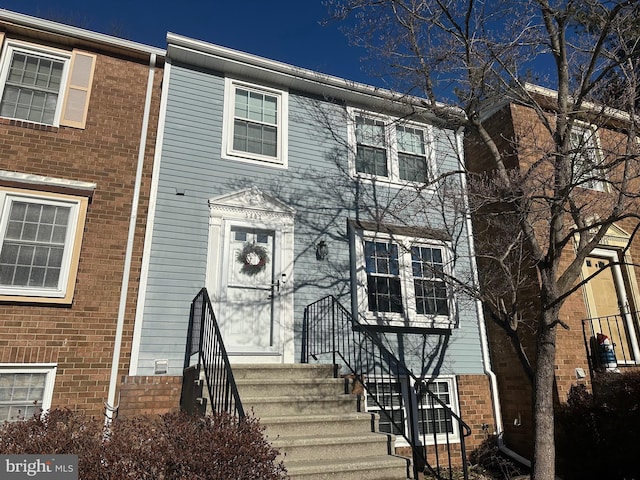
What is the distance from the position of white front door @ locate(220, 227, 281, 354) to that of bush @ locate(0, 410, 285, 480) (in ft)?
10.9

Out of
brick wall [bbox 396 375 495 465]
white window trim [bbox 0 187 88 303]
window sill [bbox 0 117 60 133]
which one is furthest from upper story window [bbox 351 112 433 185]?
window sill [bbox 0 117 60 133]

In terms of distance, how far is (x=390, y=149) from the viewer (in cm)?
909

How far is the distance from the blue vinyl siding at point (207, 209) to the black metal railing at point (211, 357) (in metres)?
0.14

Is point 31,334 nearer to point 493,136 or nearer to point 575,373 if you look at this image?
point 575,373

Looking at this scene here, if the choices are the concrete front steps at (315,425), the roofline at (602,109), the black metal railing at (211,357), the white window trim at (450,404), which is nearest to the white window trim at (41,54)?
the black metal railing at (211,357)

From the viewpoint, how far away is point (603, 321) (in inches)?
337

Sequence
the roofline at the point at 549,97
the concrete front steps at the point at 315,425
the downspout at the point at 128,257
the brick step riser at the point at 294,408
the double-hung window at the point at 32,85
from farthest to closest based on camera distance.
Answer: the roofline at the point at 549,97 < the double-hung window at the point at 32,85 < the downspout at the point at 128,257 < the brick step riser at the point at 294,408 < the concrete front steps at the point at 315,425

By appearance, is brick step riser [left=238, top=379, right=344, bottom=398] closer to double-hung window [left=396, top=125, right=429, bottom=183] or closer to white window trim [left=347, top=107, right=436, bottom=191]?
white window trim [left=347, top=107, right=436, bottom=191]

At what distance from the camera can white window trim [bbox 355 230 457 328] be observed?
7.71m

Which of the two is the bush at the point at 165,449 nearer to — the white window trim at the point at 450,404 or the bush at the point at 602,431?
the white window trim at the point at 450,404

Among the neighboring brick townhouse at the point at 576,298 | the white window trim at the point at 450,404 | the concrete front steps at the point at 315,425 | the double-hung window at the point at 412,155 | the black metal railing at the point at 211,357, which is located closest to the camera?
the black metal railing at the point at 211,357

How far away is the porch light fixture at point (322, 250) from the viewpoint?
7730mm

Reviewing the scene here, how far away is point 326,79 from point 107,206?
4490 millimetres

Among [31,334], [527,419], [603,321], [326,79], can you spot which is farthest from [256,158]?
[603,321]
